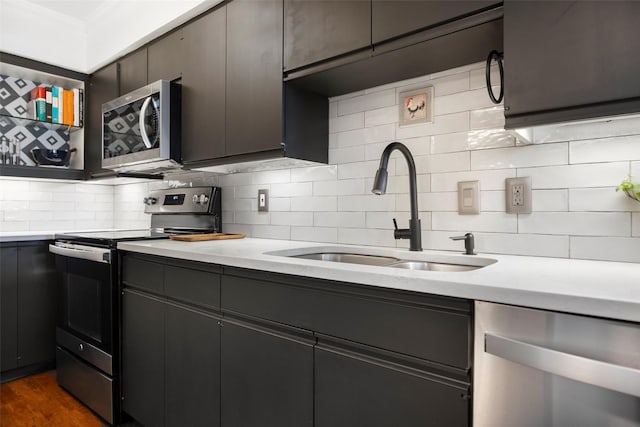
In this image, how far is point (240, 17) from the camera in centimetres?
186

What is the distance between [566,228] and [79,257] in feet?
7.58

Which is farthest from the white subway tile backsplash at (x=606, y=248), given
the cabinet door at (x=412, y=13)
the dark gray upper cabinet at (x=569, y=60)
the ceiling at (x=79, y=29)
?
the ceiling at (x=79, y=29)

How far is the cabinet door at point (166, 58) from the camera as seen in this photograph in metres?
2.19

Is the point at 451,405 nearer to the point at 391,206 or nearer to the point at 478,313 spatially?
the point at 478,313

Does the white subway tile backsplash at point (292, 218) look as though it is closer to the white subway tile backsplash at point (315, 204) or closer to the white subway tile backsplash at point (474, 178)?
the white subway tile backsplash at point (315, 204)

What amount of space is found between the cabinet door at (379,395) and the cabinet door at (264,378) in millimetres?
58

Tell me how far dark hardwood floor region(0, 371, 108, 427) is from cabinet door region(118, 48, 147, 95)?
191 centimetres

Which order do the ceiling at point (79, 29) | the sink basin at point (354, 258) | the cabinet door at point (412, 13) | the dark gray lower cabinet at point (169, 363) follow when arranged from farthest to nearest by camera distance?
1. the ceiling at point (79, 29)
2. the sink basin at point (354, 258)
3. the dark gray lower cabinet at point (169, 363)
4. the cabinet door at point (412, 13)

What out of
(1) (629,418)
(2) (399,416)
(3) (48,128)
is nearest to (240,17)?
(2) (399,416)

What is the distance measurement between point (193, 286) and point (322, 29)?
114cm

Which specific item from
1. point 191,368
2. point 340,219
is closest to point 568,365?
point 340,219

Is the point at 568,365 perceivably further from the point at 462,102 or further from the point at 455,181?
the point at 462,102

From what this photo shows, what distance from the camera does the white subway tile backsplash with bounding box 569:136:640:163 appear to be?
47.4 inches

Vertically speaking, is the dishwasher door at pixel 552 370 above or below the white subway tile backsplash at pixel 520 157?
below
